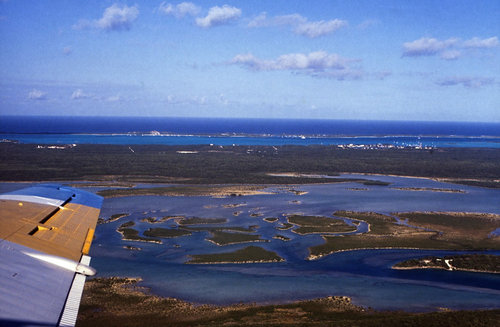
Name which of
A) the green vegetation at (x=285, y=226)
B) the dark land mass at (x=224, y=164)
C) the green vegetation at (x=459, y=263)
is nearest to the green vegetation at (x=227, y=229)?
the green vegetation at (x=285, y=226)

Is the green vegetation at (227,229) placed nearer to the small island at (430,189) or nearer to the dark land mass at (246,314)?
the dark land mass at (246,314)

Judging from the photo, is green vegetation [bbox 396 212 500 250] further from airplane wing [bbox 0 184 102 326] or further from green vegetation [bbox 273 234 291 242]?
airplane wing [bbox 0 184 102 326]

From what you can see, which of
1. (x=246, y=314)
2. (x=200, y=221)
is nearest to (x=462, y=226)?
(x=200, y=221)

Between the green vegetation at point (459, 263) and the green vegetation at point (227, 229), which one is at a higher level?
the green vegetation at point (227, 229)

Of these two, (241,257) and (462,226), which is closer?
(241,257)

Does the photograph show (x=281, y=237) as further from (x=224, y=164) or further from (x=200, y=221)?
(x=224, y=164)
